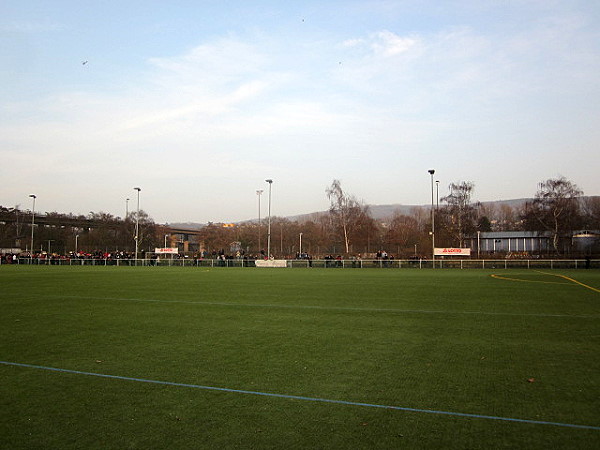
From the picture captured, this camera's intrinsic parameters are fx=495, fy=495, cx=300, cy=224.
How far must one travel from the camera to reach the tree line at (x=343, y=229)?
63969 mm

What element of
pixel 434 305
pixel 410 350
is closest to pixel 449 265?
pixel 434 305

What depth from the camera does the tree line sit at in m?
64.0

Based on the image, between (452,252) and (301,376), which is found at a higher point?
(452,252)

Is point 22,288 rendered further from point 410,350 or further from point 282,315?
point 410,350

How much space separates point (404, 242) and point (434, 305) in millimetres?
77663

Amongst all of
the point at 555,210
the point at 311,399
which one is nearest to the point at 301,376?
the point at 311,399

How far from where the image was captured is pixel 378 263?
47031 millimetres

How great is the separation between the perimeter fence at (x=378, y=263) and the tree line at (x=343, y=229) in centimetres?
586

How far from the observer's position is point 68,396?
557 cm

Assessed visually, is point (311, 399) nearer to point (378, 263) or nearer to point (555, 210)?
point (378, 263)

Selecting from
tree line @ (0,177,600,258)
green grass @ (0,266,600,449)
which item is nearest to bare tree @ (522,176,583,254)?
tree line @ (0,177,600,258)

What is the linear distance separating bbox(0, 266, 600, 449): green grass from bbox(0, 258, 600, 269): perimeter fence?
102ft

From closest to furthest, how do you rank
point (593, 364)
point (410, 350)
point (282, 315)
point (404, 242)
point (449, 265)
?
point (593, 364) < point (410, 350) < point (282, 315) < point (449, 265) < point (404, 242)

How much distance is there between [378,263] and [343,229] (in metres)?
28.1
